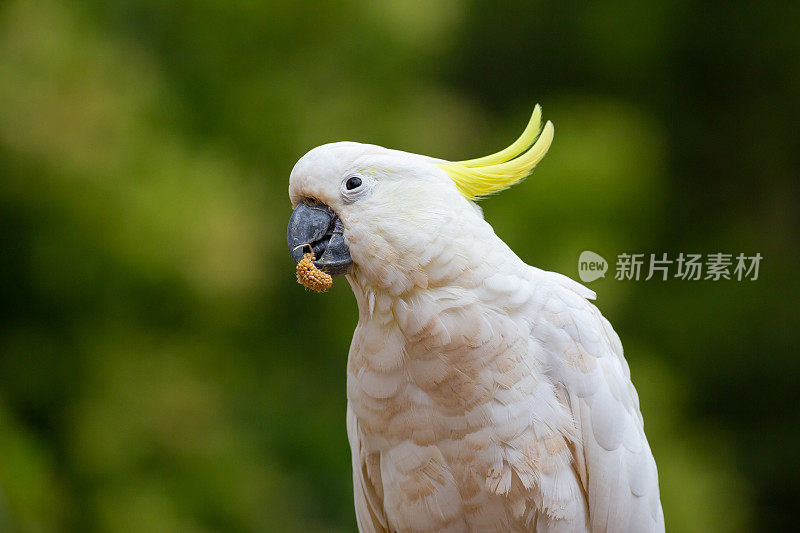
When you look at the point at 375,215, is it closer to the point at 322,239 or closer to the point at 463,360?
the point at 322,239

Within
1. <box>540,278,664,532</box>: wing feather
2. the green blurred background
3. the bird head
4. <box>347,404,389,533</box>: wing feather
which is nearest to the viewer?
the bird head

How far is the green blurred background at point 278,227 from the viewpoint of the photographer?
85.3 inches

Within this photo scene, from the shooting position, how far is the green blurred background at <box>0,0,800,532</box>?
7.11 feet

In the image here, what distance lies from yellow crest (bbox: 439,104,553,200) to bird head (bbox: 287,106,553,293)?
5 cm

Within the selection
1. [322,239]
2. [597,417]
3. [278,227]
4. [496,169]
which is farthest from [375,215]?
[278,227]

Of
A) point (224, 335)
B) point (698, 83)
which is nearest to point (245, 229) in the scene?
point (224, 335)

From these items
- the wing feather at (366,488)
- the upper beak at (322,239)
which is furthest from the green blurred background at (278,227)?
the upper beak at (322,239)

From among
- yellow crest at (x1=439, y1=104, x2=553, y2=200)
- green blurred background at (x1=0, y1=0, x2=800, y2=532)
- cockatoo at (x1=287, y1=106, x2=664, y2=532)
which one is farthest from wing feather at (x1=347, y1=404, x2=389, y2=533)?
green blurred background at (x1=0, y1=0, x2=800, y2=532)

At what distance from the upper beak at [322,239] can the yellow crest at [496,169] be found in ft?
0.66

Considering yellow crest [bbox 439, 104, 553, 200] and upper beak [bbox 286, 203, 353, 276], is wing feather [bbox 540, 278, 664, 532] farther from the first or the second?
upper beak [bbox 286, 203, 353, 276]

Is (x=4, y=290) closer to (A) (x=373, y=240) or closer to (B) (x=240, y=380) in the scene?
(B) (x=240, y=380)

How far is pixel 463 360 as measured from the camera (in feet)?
3.43

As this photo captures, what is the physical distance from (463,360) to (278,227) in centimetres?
125

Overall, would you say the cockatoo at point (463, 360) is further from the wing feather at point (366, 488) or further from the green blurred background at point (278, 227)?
the green blurred background at point (278, 227)
